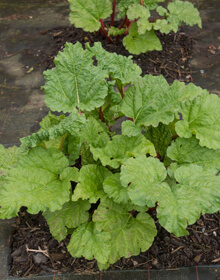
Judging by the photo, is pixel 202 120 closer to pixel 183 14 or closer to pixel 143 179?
pixel 143 179

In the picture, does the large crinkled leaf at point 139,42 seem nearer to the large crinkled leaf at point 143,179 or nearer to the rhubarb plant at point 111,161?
the rhubarb plant at point 111,161

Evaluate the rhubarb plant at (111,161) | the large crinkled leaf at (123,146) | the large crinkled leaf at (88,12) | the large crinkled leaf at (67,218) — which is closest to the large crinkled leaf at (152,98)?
the rhubarb plant at (111,161)

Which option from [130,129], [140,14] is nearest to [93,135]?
[130,129]

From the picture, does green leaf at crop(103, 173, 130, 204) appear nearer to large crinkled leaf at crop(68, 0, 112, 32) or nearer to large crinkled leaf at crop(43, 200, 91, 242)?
large crinkled leaf at crop(43, 200, 91, 242)

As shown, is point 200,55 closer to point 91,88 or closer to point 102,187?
point 91,88

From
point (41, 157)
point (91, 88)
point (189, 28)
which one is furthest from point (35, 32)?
point (41, 157)
